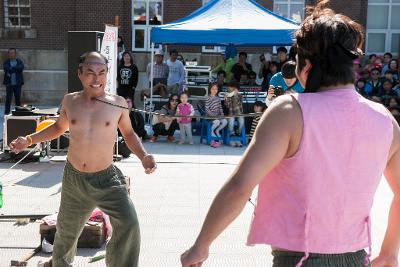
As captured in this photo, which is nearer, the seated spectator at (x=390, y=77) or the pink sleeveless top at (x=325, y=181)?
the pink sleeveless top at (x=325, y=181)

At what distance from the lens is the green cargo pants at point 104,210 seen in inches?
162

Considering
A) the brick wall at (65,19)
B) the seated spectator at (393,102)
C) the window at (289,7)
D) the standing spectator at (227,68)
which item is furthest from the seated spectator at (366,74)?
the brick wall at (65,19)

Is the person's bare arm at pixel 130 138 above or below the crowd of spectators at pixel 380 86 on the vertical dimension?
above

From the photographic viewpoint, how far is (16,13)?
882 inches

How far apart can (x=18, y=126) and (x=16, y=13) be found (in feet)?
42.9

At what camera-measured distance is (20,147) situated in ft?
14.7

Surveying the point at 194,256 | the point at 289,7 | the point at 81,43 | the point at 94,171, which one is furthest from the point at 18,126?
the point at 289,7

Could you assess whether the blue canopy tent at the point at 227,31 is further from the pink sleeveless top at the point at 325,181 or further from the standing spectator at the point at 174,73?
the pink sleeveless top at the point at 325,181

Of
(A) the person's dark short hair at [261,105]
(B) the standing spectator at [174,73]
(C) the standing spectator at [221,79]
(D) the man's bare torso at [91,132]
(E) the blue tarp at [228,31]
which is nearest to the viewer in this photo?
(D) the man's bare torso at [91,132]

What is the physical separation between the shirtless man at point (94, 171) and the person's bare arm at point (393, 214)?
199 cm

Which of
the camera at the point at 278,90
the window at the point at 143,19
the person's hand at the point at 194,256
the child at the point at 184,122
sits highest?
the window at the point at 143,19

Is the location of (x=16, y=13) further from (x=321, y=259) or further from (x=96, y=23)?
(x=321, y=259)

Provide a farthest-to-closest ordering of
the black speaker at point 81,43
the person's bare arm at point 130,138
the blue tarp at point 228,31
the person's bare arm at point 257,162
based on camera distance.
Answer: the blue tarp at point 228,31 → the black speaker at point 81,43 → the person's bare arm at point 130,138 → the person's bare arm at point 257,162

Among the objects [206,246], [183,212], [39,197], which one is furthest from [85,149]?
[39,197]
